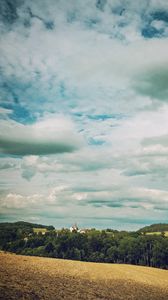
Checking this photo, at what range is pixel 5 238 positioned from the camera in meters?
171

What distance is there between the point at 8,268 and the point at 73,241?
124 meters

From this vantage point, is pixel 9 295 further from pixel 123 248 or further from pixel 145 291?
pixel 123 248

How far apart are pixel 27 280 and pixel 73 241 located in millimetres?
127801

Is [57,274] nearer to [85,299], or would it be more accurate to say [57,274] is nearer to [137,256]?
[85,299]

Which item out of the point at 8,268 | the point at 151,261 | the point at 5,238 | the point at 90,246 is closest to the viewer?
the point at 8,268

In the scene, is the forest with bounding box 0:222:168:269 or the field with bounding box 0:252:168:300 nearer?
the field with bounding box 0:252:168:300

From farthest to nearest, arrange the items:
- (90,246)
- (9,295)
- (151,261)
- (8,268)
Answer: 1. (90,246)
2. (151,261)
3. (8,268)
4. (9,295)

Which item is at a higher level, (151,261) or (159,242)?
(159,242)

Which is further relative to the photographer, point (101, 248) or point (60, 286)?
point (101, 248)

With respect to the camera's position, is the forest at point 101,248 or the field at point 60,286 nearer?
the field at point 60,286

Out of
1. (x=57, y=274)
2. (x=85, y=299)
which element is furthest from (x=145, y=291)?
(x=85, y=299)

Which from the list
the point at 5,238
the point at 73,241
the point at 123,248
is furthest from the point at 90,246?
the point at 5,238

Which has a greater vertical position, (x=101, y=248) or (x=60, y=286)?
(x=101, y=248)

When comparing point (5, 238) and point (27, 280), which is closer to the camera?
point (27, 280)
